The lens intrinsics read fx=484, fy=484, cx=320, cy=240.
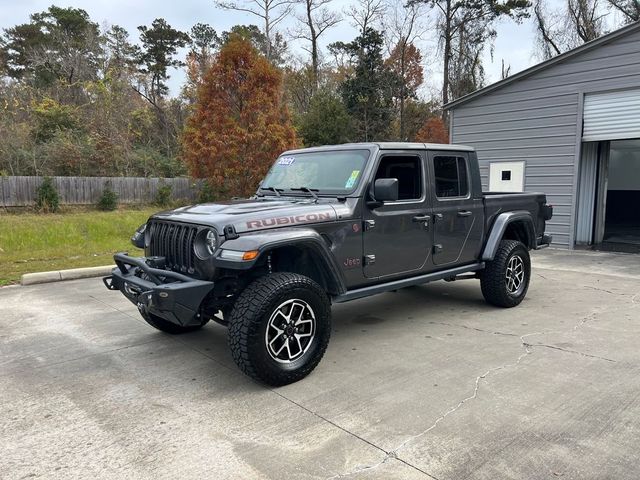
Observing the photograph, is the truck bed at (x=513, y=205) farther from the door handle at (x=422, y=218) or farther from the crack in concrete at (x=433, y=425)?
the crack in concrete at (x=433, y=425)

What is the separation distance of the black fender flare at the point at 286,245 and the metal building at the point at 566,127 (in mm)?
8974

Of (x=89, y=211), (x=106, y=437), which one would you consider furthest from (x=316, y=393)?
(x=89, y=211)

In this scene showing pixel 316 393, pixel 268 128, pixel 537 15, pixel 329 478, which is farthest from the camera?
pixel 537 15

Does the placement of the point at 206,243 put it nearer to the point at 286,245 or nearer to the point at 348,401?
the point at 286,245

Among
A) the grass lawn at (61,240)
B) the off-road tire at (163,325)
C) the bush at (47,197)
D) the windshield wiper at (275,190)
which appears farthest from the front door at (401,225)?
the bush at (47,197)

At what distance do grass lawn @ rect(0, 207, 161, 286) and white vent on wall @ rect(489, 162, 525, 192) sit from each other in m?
8.90

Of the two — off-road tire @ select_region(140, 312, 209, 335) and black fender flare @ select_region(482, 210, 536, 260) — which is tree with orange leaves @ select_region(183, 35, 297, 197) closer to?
black fender flare @ select_region(482, 210, 536, 260)

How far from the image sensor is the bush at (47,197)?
48.3 ft

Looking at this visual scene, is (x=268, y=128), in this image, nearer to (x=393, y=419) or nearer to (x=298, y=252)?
(x=298, y=252)

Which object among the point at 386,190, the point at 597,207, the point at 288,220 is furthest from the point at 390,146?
the point at 597,207

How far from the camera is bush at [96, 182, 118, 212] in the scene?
1603 cm

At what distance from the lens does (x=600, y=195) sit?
1166 centimetres

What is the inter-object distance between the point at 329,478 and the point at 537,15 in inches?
1250

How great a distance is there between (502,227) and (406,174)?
1.56 metres
